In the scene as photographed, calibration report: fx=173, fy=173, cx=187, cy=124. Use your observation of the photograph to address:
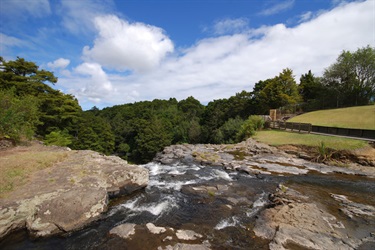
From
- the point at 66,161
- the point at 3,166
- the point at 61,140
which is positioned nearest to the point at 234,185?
the point at 66,161

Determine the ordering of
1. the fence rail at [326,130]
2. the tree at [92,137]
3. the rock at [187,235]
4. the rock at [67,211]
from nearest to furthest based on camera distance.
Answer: the rock at [187,235] < the rock at [67,211] < the fence rail at [326,130] < the tree at [92,137]

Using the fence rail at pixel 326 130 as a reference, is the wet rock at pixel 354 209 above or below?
below

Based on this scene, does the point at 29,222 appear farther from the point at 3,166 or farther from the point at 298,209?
the point at 298,209

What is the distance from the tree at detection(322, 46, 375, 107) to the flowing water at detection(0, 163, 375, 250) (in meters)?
33.7

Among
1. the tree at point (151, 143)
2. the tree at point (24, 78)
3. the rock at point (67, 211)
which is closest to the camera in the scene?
the rock at point (67, 211)

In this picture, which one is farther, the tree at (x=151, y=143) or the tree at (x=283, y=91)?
the tree at (x=151, y=143)

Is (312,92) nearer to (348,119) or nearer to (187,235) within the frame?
(348,119)

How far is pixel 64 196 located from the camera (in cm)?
655

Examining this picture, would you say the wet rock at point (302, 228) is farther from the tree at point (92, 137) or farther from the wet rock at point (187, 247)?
the tree at point (92, 137)

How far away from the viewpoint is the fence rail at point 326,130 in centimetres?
1689

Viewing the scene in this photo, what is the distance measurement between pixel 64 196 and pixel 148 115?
4961 centimetres

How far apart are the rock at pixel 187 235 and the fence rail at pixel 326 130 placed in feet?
66.6

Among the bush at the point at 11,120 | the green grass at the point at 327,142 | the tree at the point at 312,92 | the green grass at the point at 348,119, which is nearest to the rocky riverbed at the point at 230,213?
the green grass at the point at 327,142

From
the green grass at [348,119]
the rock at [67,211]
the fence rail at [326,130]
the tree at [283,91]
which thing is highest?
the tree at [283,91]
